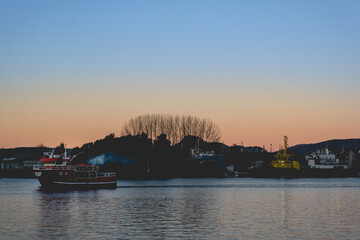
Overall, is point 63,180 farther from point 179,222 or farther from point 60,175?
point 179,222

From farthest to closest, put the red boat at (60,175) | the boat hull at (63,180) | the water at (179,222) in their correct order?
→ the boat hull at (63,180), the red boat at (60,175), the water at (179,222)

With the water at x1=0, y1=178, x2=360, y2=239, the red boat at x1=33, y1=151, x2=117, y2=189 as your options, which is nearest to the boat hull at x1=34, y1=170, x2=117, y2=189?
the red boat at x1=33, y1=151, x2=117, y2=189

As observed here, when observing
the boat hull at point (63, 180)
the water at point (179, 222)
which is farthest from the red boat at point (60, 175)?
the water at point (179, 222)

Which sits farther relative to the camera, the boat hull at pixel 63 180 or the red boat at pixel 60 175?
the boat hull at pixel 63 180

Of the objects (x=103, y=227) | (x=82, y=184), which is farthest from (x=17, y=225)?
(x=82, y=184)

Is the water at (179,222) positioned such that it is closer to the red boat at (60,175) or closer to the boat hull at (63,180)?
the red boat at (60,175)

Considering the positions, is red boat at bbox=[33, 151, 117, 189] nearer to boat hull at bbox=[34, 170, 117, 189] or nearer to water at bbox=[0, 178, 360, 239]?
boat hull at bbox=[34, 170, 117, 189]

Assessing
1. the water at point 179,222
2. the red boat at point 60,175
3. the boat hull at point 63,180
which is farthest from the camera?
the boat hull at point 63,180

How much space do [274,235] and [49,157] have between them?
84433 millimetres

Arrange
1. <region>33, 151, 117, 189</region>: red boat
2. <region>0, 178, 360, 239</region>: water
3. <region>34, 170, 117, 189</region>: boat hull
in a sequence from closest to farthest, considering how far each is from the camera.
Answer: <region>0, 178, 360, 239</region>: water < <region>33, 151, 117, 189</region>: red boat < <region>34, 170, 117, 189</region>: boat hull

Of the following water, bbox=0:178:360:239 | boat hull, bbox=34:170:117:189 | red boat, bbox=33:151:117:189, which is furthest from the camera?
boat hull, bbox=34:170:117:189

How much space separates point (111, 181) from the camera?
12788 centimetres

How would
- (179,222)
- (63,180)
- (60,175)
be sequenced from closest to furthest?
(179,222), (60,175), (63,180)

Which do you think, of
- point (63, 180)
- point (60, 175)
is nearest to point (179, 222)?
point (60, 175)
